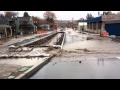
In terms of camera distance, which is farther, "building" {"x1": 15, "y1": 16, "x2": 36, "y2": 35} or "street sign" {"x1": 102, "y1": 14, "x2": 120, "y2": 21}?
"building" {"x1": 15, "y1": 16, "x2": 36, "y2": 35}

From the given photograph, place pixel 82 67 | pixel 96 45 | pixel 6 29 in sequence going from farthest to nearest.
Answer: pixel 6 29 < pixel 96 45 < pixel 82 67

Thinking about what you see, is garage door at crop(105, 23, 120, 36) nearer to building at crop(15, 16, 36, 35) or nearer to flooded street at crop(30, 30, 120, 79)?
flooded street at crop(30, 30, 120, 79)

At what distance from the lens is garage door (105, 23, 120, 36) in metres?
48.3

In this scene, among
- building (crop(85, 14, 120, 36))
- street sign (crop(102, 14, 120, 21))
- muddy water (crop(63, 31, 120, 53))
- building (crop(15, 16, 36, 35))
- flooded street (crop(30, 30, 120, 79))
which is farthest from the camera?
building (crop(15, 16, 36, 35))

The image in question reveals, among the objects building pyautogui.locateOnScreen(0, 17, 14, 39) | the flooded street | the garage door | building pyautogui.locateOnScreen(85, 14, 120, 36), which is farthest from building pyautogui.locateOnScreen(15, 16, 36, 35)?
the flooded street

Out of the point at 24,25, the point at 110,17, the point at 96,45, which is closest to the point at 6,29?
the point at 24,25

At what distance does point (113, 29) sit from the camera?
49.2 metres

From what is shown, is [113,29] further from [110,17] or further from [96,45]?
[96,45]
